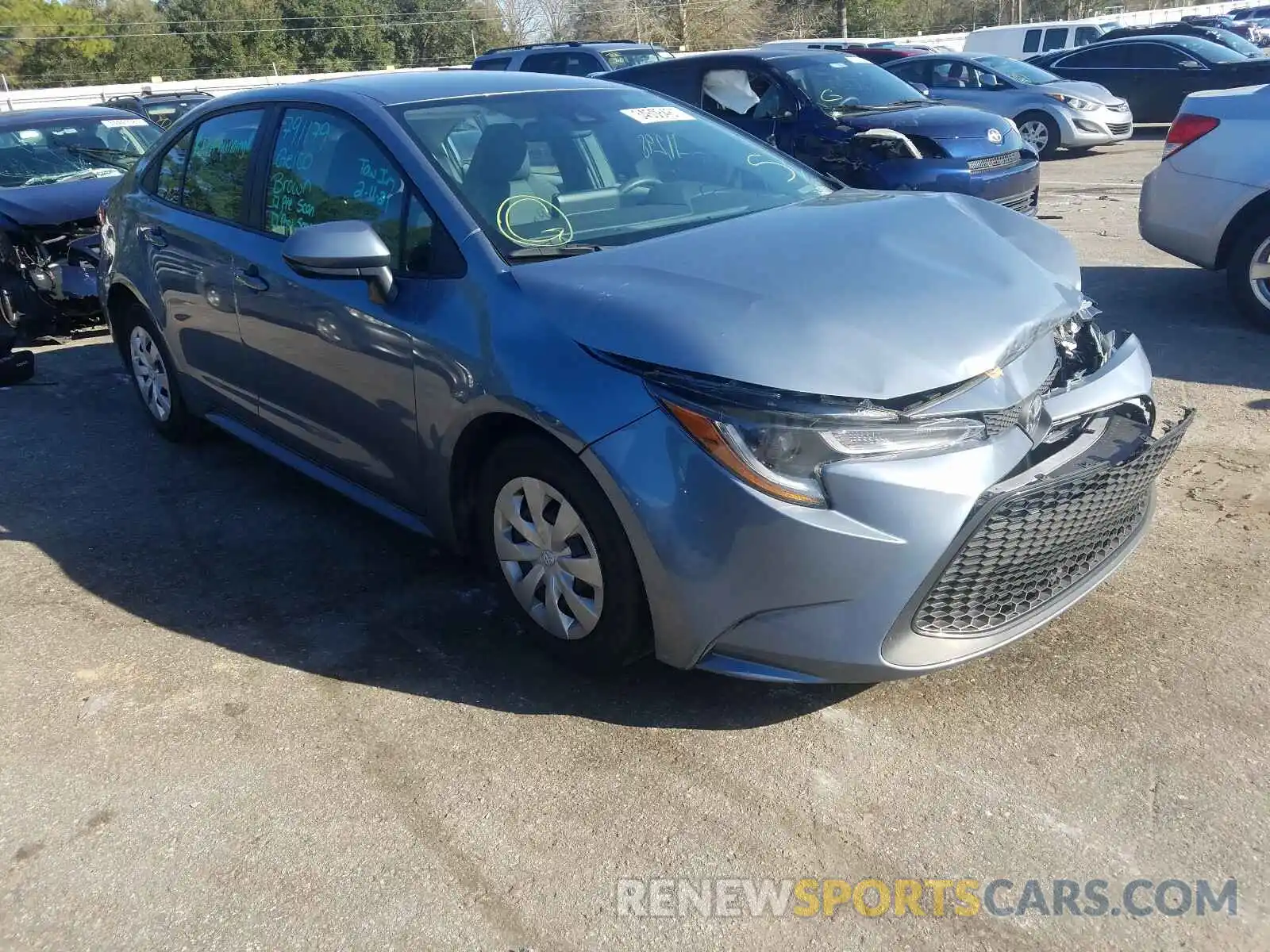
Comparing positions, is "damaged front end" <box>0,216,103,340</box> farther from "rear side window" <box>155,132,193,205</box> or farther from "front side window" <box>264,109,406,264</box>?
"front side window" <box>264,109,406,264</box>

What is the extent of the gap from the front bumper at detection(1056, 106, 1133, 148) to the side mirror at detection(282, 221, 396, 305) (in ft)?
44.6

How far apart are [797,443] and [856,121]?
715 cm

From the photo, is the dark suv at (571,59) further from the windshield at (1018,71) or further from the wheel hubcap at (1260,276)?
the wheel hubcap at (1260,276)

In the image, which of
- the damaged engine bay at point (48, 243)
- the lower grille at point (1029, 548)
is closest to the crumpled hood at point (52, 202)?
the damaged engine bay at point (48, 243)

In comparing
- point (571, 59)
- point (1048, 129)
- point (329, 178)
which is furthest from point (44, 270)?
point (1048, 129)

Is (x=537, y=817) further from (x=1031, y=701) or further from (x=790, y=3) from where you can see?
(x=790, y=3)

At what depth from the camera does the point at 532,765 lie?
2.93 meters

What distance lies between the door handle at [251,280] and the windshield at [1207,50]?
56.4 ft

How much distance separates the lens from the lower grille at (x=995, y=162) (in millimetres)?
8375

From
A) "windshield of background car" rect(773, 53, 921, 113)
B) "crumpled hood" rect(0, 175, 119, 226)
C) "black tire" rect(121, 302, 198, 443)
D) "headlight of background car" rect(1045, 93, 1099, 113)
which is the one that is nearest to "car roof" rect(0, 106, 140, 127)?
"crumpled hood" rect(0, 175, 119, 226)

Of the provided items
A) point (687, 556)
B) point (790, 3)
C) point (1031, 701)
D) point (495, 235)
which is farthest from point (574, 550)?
point (790, 3)

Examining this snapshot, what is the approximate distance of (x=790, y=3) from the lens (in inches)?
1810

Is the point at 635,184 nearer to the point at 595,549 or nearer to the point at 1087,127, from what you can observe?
the point at 595,549

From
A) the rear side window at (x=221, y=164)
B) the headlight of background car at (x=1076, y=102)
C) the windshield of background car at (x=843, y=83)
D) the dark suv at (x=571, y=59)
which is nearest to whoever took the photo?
the rear side window at (x=221, y=164)
